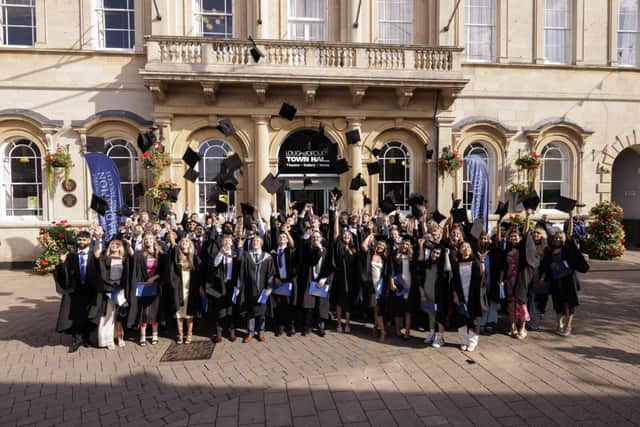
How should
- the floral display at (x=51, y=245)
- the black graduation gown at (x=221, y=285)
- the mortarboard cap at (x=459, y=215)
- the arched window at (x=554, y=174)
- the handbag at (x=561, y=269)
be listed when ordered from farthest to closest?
the arched window at (x=554, y=174) < the floral display at (x=51, y=245) < the mortarboard cap at (x=459, y=215) < the handbag at (x=561, y=269) < the black graduation gown at (x=221, y=285)

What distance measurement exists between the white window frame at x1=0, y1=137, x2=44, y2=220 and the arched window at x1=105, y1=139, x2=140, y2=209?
2209 mm

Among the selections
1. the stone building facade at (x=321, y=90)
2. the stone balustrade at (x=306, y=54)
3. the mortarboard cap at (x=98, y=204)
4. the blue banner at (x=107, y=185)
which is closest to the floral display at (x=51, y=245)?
the stone building facade at (x=321, y=90)

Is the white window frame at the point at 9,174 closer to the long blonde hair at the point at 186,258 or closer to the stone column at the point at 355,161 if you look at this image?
the long blonde hair at the point at 186,258

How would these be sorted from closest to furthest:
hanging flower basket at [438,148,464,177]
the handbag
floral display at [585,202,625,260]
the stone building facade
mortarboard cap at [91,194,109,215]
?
1. the handbag
2. mortarboard cap at [91,194,109,215]
3. the stone building facade
4. hanging flower basket at [438,148,464,177]
5. floral display at [585,202,625,260]

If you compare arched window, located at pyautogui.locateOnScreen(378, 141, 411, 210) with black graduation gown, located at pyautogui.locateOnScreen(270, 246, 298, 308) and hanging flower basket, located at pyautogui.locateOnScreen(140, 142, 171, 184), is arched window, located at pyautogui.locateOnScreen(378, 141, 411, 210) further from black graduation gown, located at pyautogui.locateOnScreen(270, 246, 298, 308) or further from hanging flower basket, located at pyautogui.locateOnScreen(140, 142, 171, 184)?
black graduation gown, located at pyautogui.locateOnScreen(270, 246, 298, 308)

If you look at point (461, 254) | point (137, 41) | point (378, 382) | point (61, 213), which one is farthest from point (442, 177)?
point (61, 213)

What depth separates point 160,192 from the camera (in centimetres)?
1219

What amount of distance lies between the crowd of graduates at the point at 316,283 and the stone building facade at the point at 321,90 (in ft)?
22.3

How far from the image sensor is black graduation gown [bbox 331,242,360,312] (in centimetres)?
699

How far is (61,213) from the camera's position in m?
12.9

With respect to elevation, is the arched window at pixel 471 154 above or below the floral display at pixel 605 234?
above

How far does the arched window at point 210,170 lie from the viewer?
13.6 m

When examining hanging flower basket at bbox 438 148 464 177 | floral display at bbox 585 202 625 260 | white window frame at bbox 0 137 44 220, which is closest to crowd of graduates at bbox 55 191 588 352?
hanging flower basket at bbox 438 148 464 177

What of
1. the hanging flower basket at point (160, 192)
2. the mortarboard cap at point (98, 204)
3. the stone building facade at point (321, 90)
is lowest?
the mortarboard cap at point (98, 204)
